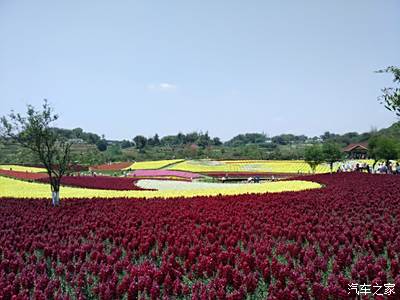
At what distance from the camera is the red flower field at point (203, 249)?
A: 6203 mm

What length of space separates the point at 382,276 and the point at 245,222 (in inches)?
223

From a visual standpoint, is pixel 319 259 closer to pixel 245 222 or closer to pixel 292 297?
pixel 292 297

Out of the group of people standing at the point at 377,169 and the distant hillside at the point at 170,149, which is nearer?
the distant hillside at the point at 170,149

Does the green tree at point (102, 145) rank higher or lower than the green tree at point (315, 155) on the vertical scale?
higher

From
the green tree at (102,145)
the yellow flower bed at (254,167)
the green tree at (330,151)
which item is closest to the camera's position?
the green tree at (330,151)

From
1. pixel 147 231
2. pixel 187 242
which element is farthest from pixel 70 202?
pixel 187 242

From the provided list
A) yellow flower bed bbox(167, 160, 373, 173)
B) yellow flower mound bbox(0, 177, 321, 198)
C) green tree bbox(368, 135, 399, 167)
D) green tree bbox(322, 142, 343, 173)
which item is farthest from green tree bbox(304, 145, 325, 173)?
yellow flower mound bbox(0, 177, 321, 198)

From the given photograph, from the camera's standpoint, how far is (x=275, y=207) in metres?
14.7

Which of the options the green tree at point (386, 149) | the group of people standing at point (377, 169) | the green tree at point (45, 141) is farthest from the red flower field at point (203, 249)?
the green tree at point (386, 149)

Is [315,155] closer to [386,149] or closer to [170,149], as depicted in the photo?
[386,149]

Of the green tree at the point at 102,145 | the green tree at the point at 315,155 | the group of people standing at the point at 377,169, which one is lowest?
the group of people standing at the point at 377,169

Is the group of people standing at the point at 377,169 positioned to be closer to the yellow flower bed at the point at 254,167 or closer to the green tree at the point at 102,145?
the yellow flower bed at the point at 254,167

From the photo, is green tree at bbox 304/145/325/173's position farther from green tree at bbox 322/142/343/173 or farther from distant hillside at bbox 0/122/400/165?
distant hillside at bbox 0/122/400/165

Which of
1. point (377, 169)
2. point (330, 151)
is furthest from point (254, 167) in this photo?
point (377, 169)
